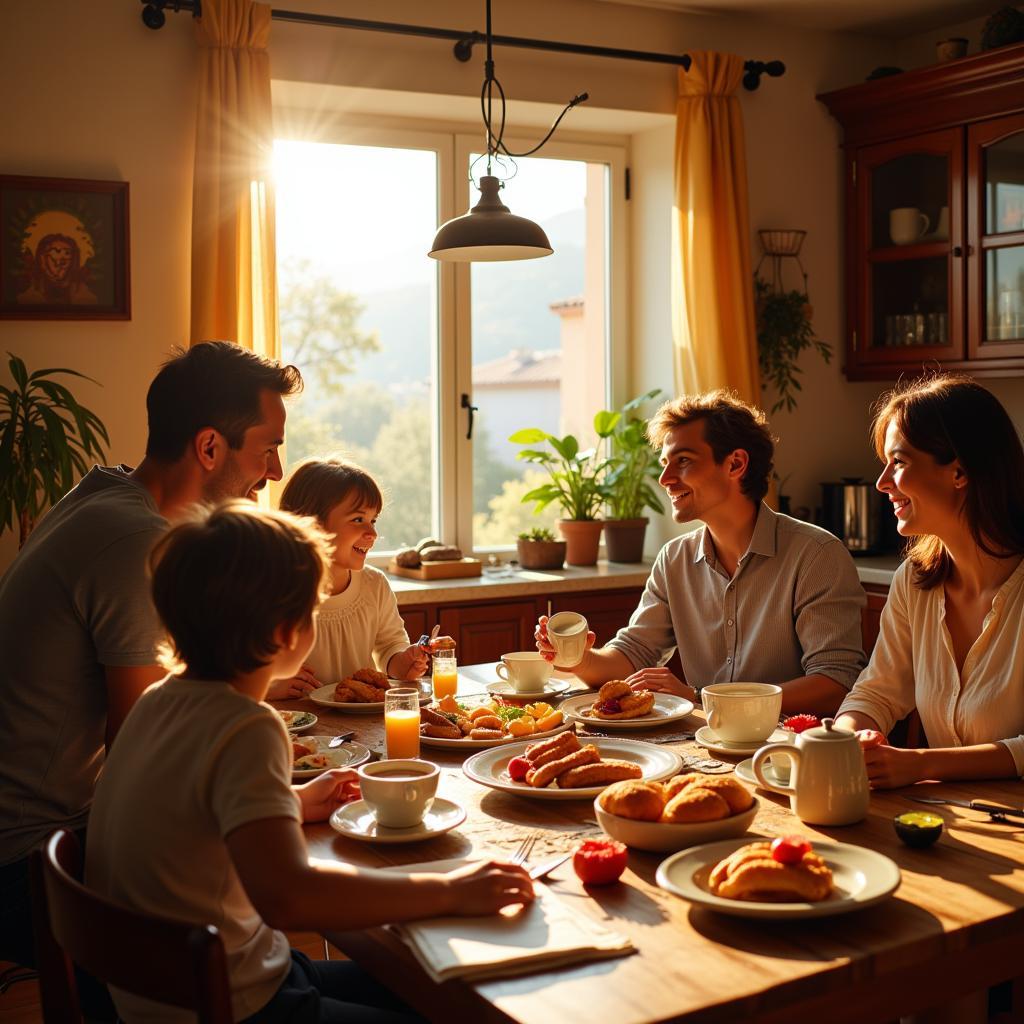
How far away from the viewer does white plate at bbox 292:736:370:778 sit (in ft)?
6.31

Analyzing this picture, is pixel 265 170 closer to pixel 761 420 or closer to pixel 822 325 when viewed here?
pixel 761 420

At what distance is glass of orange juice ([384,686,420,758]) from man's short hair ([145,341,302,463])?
0.55 meters

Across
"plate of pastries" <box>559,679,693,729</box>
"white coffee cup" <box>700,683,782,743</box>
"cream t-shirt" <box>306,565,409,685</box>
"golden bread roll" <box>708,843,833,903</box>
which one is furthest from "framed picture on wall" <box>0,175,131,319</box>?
"golden bread roll" <box>708,843,833,903</box>

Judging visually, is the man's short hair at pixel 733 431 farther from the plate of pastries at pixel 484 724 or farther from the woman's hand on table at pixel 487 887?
the woman's hand on table at pixel 487 887

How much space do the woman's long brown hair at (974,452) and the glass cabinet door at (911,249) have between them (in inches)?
89.5

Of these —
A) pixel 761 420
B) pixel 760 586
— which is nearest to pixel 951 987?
pixel 760 586

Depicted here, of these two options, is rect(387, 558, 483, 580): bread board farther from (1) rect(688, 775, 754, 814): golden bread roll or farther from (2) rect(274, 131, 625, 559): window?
(1) rect(688, 775, 754, 814): golden bread roll

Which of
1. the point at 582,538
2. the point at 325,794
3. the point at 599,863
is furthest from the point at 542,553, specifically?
the point at 599,863

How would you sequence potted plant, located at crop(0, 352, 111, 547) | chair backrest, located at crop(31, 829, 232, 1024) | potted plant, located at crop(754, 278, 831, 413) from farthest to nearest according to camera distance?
potted plant, located at crop(754, 278, 831, 413) → potted plant, located at crop(0, 352, 111, 547) → chair backrest, located at crop(31, 829, 232, 1024)

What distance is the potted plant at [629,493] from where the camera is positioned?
448 cm

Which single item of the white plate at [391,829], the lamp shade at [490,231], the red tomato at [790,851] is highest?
the lamp shade at [490,231]

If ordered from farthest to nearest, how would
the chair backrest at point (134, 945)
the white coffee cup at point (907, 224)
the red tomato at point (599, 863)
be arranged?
the white coffee cup at point (907, 224) → the red tomato at point (599, 863) → the chair backrest at point (134, 945)

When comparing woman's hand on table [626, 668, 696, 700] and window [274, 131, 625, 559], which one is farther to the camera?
window [274, 131, 625, 559]

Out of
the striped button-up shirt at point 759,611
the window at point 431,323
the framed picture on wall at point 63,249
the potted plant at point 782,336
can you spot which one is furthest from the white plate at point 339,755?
the potted plant at point 782,336
